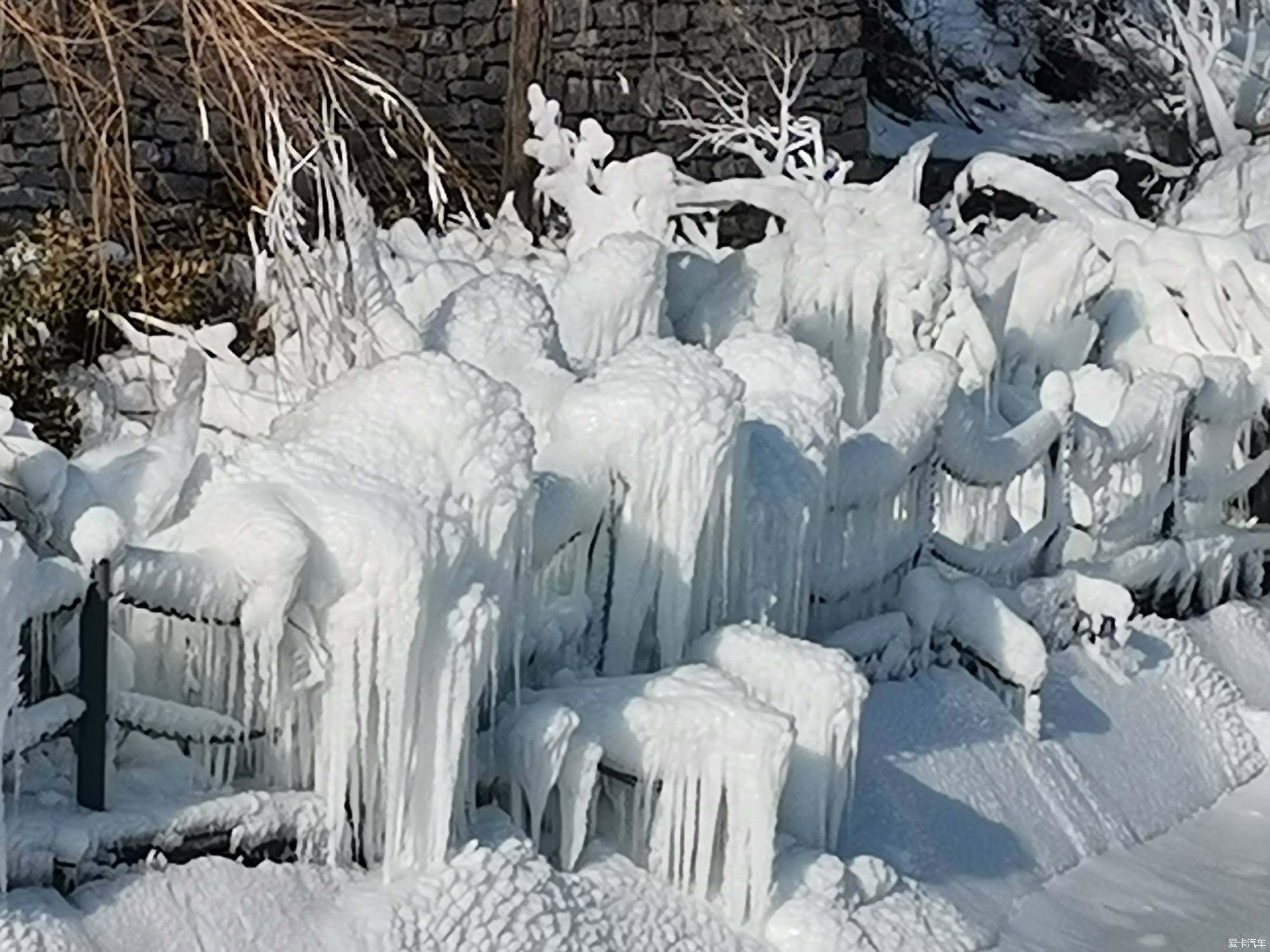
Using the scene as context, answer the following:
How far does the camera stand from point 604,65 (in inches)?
604

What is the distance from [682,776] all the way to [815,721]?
536 millimetres

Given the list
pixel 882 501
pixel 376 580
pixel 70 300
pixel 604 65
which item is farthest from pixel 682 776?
pixel 604 65

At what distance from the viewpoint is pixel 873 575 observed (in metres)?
7.91

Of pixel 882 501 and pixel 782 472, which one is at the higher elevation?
pixel 782 472

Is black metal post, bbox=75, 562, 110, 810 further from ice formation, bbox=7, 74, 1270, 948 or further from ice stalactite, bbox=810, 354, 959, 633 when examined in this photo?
ice stalactite, bbox=810, 354, 959, 633

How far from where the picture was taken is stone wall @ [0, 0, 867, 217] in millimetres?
13078

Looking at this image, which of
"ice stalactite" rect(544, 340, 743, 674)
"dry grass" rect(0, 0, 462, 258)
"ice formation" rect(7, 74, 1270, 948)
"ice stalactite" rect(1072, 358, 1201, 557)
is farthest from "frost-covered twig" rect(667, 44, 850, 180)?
"ice stalactite" rect(544, 340, 743, 674)

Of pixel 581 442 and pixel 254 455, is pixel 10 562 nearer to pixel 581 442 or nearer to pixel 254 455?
pixel 254 455

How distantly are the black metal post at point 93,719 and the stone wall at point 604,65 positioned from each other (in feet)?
23.5

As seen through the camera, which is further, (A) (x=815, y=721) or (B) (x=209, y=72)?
(B) (x=209, y=72)

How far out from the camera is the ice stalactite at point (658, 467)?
639 centimetres

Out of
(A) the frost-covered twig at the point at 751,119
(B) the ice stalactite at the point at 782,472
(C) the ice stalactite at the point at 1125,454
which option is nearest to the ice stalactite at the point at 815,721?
(B) the ice stalactite at the point at 782,472

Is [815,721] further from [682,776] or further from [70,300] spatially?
[70,300]

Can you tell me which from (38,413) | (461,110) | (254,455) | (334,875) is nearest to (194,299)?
(38,413)
